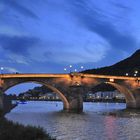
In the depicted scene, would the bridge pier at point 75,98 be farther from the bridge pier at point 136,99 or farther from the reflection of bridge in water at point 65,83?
the bridge pier at point 136,99

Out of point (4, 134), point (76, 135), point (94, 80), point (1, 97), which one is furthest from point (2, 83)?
point (4, 134)

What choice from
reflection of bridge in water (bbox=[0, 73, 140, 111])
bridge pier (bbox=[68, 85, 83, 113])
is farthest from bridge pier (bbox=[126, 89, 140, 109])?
bridge pier (bbox=[68, 85, 83, 113])

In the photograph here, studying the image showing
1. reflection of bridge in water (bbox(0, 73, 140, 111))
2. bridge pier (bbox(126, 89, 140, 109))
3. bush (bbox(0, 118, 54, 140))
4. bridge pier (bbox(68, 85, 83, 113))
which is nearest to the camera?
bush (bbox(0, 118, 54, 140))

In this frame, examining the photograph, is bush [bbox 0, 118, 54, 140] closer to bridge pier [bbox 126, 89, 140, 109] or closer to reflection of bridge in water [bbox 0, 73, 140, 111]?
reflection of bridge in water [bbox 0, 73, 140, 111]

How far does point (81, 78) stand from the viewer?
360 feet

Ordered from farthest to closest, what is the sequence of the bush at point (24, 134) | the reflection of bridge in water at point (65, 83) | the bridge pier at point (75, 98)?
the bridge pier at point (75, 98)
the reflection of bridge in water at point (65, 83)
the bush at point (24, 134)

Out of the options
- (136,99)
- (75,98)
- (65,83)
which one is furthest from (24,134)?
(136,99)

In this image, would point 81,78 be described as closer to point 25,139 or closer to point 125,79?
point 125,79

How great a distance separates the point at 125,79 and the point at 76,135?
7827cm

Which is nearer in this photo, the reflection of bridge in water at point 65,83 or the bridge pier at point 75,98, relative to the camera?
the reflection of bridge in water at point 65,83

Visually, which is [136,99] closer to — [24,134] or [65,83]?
[65,83]

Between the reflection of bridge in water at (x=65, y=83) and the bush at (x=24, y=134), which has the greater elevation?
the reflection of bridge in water at (x=65, y=83)

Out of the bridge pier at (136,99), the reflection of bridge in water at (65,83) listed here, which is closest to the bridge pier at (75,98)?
the reflection of bridge in water at (65,83)

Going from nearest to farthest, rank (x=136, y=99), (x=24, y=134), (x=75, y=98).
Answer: (x=24, y=134)
(x=75, y=98)
(x=136, y=99)
